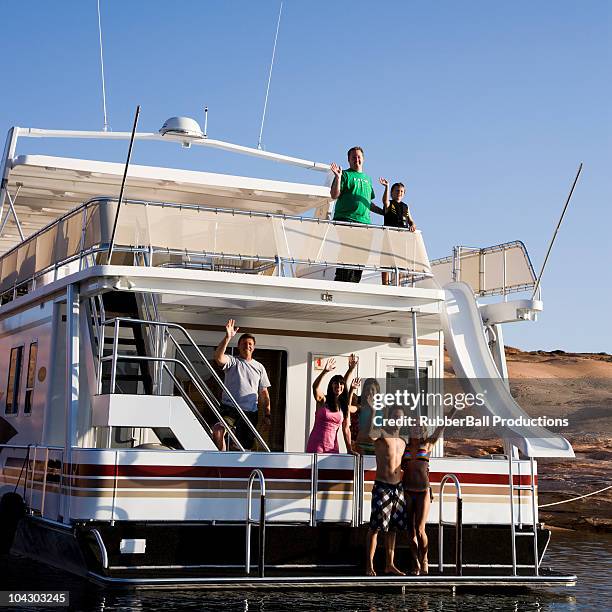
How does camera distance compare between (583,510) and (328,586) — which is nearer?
(328,586)

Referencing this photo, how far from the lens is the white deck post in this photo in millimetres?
10992

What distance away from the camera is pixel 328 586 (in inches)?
408

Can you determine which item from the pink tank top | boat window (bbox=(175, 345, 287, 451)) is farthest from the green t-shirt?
the pink tank top

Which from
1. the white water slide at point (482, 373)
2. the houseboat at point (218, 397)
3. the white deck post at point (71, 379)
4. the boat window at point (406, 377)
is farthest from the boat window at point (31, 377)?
the white water slide at point (482, 373)

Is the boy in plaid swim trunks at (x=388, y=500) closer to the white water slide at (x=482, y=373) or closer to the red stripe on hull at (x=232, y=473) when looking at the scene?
the red stripe on hull at (x=232, y=473)

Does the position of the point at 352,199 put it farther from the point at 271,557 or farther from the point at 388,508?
the point at 271,557

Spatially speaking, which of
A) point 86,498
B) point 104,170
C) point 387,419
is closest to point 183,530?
point 86,498

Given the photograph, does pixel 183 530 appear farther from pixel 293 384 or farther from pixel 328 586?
pixel 293 384

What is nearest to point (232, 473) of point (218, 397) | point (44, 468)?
point (44, 468)

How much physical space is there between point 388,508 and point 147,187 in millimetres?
7160

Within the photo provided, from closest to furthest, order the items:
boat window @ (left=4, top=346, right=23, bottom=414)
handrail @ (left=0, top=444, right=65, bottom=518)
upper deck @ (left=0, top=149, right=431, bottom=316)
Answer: handrail @ (left=0, top=444, right=65, bottom=518) < upper deck @ (left=0, top=149, right=431, bottom=316) < boat window @ (left=4, top=346, right=23, bottom=414)

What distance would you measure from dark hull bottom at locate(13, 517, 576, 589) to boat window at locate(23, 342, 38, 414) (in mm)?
2079

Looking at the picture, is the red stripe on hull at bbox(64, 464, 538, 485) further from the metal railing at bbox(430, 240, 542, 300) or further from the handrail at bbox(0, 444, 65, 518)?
the metal railing at bbox(430, 240, 542, 300)

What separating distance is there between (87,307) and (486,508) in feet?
15.7
